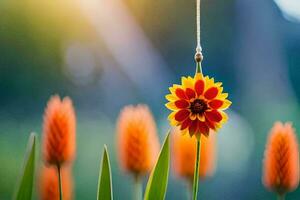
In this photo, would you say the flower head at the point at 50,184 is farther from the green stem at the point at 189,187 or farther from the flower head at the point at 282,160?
the flower head at the point at 282,160

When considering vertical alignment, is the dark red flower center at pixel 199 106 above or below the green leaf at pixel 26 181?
above

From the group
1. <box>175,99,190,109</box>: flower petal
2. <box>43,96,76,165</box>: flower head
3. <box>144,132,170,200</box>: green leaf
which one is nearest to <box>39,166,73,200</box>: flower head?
<box>43,96,76,165</box>: flower head

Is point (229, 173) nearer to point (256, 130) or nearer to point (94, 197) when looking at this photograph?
point (256, 130)

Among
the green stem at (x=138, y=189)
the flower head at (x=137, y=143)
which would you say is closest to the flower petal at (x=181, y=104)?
the flower head at (x=137, y=143)

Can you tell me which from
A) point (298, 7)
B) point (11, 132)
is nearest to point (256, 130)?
point (298, 7)

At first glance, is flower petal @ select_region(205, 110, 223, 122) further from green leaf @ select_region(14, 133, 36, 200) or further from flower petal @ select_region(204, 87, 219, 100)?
green leaf @ select_region(14, 133, 36, 200)

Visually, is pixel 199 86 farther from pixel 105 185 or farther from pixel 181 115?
pixel 105 185
